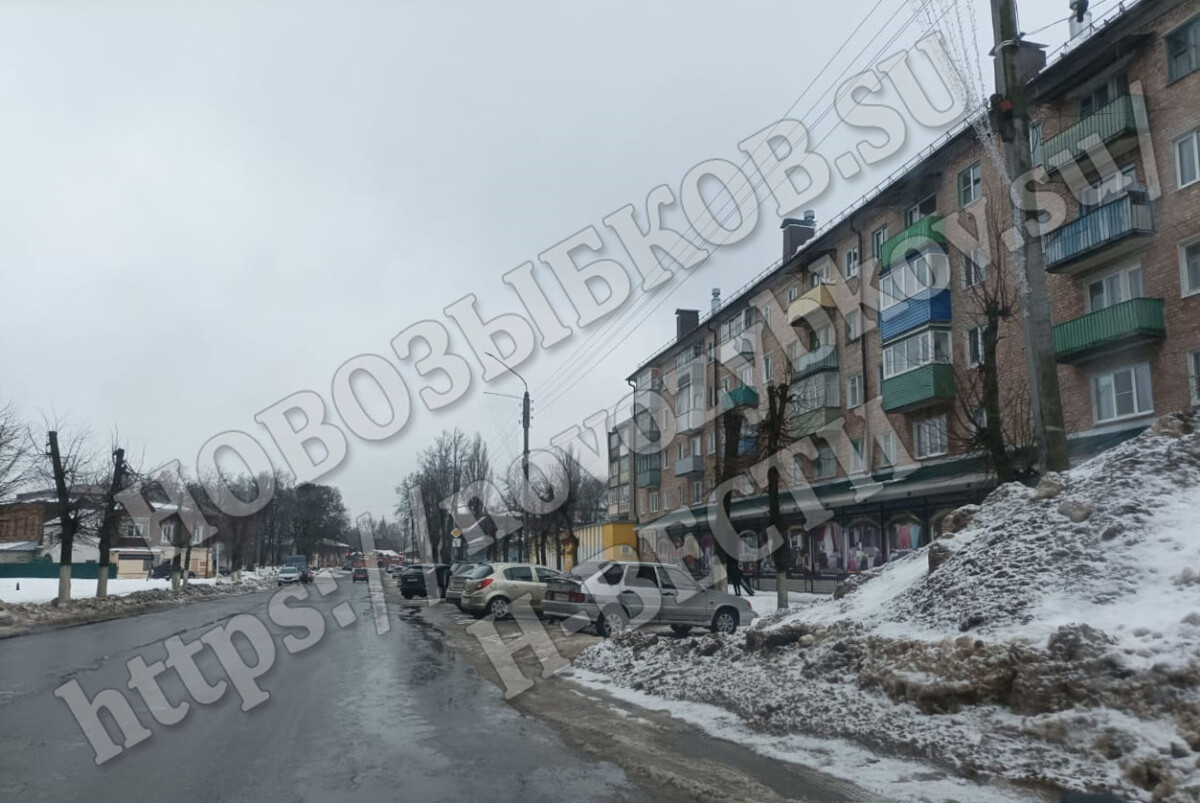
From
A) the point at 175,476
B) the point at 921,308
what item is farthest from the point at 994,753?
the point at 175,476

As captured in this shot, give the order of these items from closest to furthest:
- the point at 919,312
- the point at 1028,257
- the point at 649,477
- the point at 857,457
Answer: the point at 1028,257 → the point at 919,312 → the point at 857,457 → the point at 649,477

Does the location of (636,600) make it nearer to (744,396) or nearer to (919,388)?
(919,388)

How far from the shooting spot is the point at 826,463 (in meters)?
36.4

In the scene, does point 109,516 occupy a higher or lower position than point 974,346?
lower

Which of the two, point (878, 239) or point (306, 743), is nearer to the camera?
point (306, 743)

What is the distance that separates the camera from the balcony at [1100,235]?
21828 millimetres

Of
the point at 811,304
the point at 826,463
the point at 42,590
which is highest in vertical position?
the point at 811,304

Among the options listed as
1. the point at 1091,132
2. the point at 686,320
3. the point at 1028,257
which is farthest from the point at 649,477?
the point at 1028,257

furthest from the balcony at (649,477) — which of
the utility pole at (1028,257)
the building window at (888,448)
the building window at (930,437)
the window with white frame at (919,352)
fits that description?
the utility pole at (1028,257)

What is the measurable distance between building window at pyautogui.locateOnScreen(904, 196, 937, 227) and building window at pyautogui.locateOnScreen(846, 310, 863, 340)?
433 centimetres

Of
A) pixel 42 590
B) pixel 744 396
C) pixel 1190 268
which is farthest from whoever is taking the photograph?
pixel 744 396

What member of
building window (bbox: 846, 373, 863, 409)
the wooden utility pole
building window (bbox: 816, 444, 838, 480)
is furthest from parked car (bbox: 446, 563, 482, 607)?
building window (bbox: 846, 373, 863, 409)

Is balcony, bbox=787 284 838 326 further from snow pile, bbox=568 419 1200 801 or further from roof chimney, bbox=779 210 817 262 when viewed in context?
snow pile, bbox=568 419 1200 801

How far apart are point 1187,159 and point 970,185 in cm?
727
